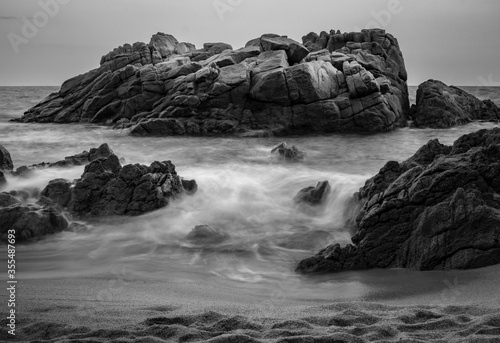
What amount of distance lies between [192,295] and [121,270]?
76.6 inches

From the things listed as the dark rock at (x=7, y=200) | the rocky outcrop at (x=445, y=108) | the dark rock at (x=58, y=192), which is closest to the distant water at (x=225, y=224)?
the dark rock at (x=58, y=192)

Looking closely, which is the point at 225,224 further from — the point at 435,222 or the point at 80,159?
the point at 80,159

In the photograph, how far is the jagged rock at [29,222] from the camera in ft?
34.4

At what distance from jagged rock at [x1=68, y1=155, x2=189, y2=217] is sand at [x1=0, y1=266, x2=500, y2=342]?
14.1ft

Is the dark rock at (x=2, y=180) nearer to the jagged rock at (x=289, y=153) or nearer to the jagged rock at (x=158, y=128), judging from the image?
the jagged rock at (x=289, y=153)

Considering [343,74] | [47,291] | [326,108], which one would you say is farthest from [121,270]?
[343,74]

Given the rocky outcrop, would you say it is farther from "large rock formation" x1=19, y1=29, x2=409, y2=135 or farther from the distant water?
the distant water

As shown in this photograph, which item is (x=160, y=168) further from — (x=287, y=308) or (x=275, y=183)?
(x=287, y=308)

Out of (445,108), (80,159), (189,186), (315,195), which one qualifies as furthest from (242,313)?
(445,108)

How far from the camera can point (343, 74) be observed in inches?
1164

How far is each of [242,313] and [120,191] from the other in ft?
23.5

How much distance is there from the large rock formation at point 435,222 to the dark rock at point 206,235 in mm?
2416

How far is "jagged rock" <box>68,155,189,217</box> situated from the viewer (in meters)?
12.4

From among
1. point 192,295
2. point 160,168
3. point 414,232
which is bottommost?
point 192,295
